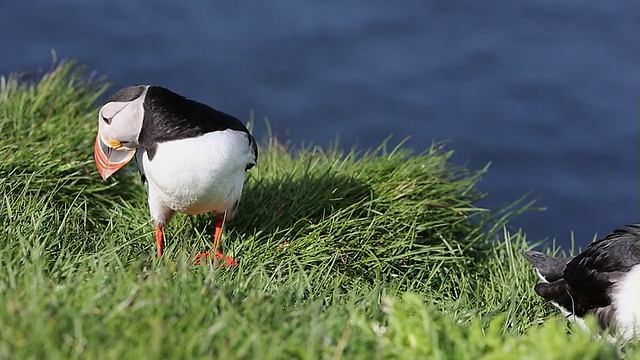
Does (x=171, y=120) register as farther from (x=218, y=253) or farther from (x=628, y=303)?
(x=628, y=303)

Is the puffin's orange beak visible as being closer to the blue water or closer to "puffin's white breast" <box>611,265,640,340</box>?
"puffin's white breast" <box>611,265,640,340</box>

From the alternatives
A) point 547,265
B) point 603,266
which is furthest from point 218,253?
point 603,266

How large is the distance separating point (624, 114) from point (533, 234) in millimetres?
2186

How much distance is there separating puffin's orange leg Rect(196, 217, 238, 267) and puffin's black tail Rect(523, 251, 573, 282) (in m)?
1.53

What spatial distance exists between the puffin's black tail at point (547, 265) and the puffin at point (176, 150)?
150 cm

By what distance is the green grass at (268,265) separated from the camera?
296cm

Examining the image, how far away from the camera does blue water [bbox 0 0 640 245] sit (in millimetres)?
9180

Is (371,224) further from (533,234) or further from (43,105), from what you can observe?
(533,234)

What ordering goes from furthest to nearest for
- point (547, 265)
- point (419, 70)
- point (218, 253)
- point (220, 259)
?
point (419, 70), point (547, 265), point (218, 253), point (220, 259)

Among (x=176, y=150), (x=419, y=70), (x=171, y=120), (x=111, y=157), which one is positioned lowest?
(x=419, y=70)

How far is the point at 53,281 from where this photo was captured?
11.3 feet

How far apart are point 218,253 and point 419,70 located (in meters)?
5.73

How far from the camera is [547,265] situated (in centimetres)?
493

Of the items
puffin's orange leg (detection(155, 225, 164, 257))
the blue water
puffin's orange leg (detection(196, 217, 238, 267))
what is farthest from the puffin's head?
the blue water
